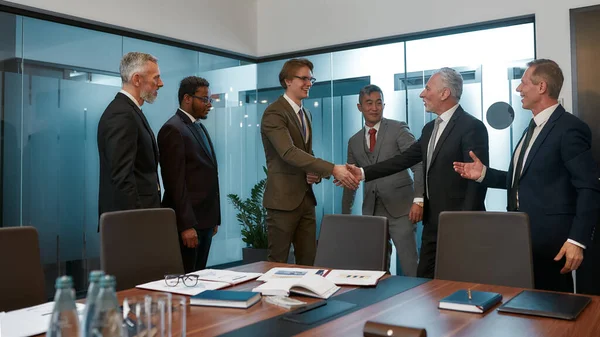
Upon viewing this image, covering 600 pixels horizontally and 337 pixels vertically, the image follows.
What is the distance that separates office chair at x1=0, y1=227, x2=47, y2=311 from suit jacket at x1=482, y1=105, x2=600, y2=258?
2461 millimetres

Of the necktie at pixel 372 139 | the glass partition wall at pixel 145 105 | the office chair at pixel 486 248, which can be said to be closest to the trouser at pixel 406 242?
the necktie at pixel 372 139

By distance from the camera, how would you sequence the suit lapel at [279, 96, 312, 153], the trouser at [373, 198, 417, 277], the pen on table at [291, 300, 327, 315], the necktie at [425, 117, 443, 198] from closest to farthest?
the pen on table at [291, 300, 327, 315], the necktie at [425, 117, 443, 198], the suit lapel at [279, 96, 312, 153], the trouser at [373, 198, 417, 277]

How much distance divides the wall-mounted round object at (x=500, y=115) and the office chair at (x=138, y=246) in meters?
3.19

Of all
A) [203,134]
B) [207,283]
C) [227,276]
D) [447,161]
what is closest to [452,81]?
[447,161]

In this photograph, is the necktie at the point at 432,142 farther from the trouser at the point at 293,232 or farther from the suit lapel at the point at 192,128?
the suit lapel at the point at 192,128

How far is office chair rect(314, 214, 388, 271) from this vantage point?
2.89 m

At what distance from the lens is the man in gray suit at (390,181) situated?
446 cm

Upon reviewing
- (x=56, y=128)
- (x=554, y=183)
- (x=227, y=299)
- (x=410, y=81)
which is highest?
(x=410, y=81)

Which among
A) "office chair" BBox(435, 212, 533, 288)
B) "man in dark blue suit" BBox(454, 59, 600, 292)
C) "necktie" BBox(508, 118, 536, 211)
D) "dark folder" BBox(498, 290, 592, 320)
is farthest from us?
"necktie" BBox(508, 118, 536, 211)

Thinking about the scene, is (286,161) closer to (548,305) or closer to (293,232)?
(293,232)

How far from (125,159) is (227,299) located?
5.27 ft

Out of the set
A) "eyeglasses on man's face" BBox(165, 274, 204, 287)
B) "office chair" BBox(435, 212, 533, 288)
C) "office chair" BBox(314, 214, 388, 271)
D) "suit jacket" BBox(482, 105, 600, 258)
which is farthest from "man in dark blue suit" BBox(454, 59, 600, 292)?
"eyeglasses on man's face" BBox(165, 274, 204, 287)

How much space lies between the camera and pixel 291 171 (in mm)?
4000

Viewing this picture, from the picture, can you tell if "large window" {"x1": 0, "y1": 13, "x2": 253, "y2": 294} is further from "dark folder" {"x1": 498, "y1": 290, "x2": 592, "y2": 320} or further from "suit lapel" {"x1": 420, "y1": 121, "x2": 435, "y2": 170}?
"dark folder" {"x1": 498, "y1": 290, "x2": 592, "y2": 320}
